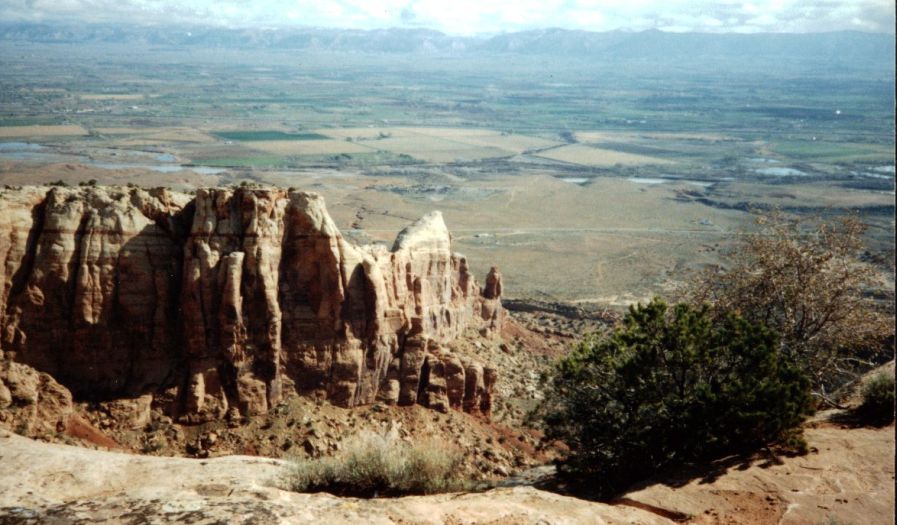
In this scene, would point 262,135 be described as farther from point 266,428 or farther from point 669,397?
point 669,397

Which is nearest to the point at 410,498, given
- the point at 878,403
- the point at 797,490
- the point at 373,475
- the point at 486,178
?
the point at 373,475

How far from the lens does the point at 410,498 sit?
768 inches

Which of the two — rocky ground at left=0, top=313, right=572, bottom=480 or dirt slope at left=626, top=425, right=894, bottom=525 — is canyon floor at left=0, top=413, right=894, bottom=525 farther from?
rocky ground at left=0, top=313, right=572, bottom=480

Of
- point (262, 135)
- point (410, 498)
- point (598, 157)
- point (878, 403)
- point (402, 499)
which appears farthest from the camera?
point (598, 157)

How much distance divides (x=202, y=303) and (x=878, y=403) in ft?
76.4

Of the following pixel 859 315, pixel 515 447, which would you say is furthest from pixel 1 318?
pixel 859 315

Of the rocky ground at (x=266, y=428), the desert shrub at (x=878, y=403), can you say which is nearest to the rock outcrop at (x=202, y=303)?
the rocky ground at (x=266, y=428)

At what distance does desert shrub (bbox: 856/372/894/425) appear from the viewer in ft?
86.5

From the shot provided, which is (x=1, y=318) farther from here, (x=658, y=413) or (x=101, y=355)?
(x=658, y=413)

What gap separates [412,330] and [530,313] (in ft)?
108

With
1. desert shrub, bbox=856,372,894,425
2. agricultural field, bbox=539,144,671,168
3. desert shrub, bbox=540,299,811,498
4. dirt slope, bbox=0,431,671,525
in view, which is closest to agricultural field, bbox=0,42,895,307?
agricultural field, bbox=539,144,671,168

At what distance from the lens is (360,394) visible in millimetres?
31438

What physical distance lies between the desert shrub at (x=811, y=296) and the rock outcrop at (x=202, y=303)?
44.0 feet

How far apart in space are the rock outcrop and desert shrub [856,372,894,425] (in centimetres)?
1536
